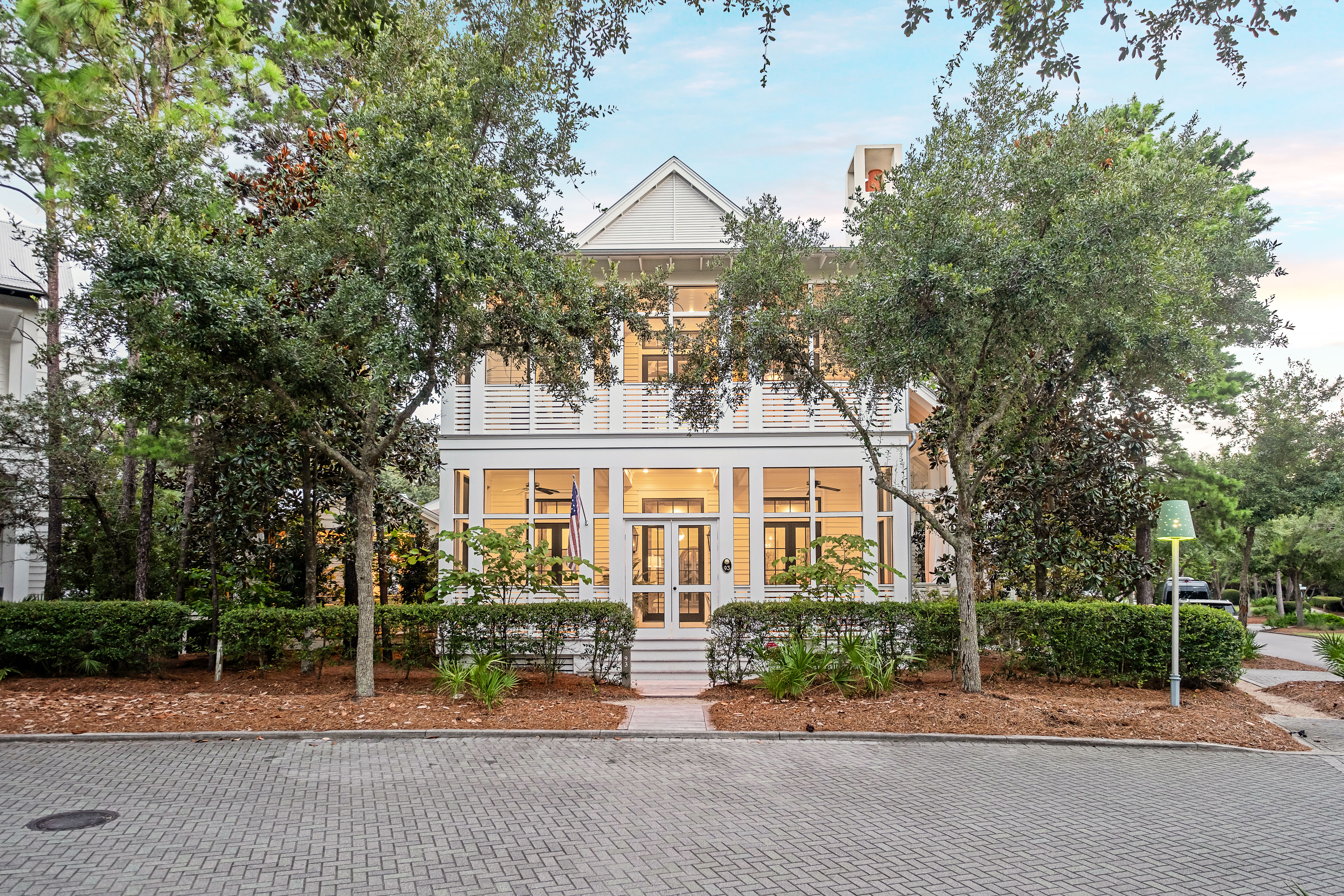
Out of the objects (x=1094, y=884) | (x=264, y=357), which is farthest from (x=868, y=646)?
(x=264, y=357)

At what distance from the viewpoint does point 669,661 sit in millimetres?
14508

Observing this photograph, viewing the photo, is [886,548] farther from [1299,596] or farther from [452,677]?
[1299,596]

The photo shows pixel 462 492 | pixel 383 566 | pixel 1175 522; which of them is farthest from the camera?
pixel 462 492

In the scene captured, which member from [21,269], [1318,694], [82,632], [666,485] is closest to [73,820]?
[82,632]

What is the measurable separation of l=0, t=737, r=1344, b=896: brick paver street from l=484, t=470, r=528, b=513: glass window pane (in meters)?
7.53

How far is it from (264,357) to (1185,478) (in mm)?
20904

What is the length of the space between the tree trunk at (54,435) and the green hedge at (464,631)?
4892 millimetres

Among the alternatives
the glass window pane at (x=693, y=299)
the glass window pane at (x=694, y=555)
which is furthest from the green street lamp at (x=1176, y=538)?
the glass window pane at (x=693, y=299)

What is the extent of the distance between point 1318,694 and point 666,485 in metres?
11.0

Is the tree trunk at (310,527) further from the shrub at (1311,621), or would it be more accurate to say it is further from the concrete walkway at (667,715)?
the shrub at (1311,621)

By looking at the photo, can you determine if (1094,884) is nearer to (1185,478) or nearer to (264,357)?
(264,357)

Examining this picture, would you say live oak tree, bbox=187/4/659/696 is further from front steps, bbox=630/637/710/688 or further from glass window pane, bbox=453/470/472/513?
front steps, bbox=630/637/710/688

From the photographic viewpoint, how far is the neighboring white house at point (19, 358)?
16.5 meters

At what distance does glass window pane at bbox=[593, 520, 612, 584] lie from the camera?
623 inches
